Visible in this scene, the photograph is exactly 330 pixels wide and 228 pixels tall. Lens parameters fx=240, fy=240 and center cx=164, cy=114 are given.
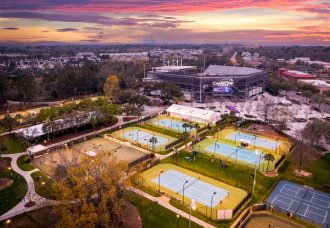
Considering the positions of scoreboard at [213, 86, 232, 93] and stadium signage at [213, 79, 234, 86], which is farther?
scoreboard at [213, 86, 232, 93]

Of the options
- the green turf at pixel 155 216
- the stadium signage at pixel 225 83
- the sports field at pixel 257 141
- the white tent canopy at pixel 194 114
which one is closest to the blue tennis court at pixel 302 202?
the green turf at pixel 155 216

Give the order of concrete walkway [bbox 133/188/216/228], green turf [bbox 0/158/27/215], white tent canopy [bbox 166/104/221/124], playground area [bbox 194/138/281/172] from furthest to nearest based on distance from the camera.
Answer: white tent canopy [bbox 166/104/221/124] → playground area [bbox 194/138/281/172] → green turf [bbox 0/158/27/215] → concrete walkway [bbox 133/188/216/228]

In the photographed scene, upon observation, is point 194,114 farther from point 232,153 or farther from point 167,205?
point 167,205

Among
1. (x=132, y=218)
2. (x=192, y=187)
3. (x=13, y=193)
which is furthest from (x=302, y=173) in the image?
(x=13, y=193)

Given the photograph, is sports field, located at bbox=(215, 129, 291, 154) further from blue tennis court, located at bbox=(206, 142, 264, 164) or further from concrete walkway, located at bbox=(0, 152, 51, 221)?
concrete walkway, located at bbox=(0, 152, 51, 221)

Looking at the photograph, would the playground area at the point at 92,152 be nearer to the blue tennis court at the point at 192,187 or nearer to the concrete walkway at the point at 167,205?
the blue tennis court at the point at 192,187

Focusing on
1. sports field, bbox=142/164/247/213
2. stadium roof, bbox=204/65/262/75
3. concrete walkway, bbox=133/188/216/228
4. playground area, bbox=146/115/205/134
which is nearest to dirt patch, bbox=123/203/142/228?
concrete walkway, bbox=133/188/216/228
